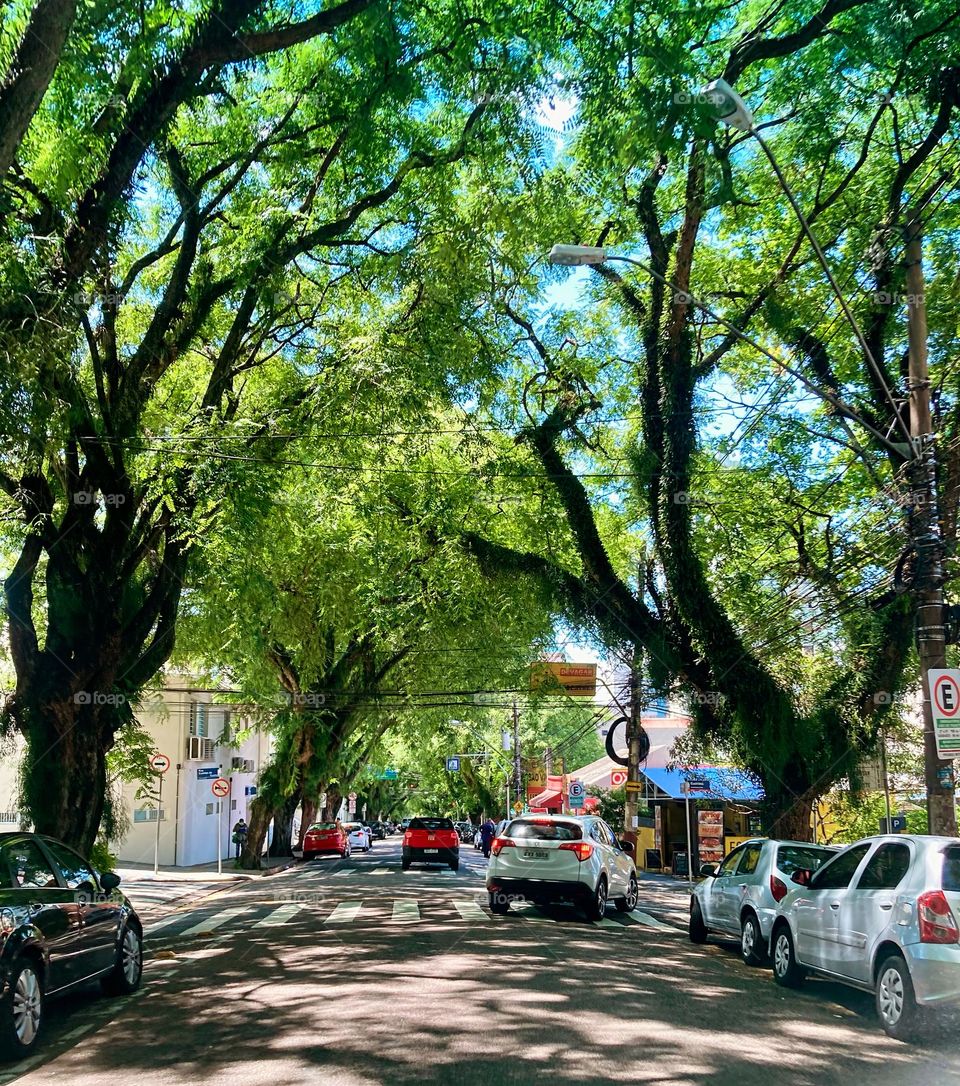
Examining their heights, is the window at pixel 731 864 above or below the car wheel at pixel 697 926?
above

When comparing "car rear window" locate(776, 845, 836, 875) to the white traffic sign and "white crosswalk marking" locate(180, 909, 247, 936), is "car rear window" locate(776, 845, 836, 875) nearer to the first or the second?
the white traffic sign

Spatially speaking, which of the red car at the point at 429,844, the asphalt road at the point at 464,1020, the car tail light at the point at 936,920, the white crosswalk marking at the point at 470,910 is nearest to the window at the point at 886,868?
the car tail light at the point at 936,920

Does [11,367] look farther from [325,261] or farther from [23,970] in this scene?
[325,261]

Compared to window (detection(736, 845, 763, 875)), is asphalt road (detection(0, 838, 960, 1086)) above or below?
below

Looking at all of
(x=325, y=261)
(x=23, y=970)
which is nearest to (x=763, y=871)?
(x=23, y=970)

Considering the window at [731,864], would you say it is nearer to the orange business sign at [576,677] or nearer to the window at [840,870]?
the window at [840,870]

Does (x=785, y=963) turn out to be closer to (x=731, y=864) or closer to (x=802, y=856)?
(x=802, y=856)

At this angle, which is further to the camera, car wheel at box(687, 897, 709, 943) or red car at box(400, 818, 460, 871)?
red car at box(400, 818, 460, 871)

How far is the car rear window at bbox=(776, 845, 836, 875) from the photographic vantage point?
12297 millimetres

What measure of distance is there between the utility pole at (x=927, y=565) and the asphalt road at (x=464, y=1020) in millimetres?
2256

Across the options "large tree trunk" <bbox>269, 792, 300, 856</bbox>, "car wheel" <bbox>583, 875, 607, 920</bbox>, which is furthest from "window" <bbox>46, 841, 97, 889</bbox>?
"large tree trunk" <bbox>269, 792, 300, 856</bbox>

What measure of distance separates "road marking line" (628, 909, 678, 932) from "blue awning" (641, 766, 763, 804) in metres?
2.66

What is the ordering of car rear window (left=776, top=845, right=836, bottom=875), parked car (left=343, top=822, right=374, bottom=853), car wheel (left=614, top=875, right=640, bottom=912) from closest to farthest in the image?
car rear window (left=776, top=845, right=836, bottom=875), car wheel (left=614, top=875, right=640, bottom=912), parked car (left=343, top=822, right=374, bottom=853)

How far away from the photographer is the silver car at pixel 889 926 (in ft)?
25.2
